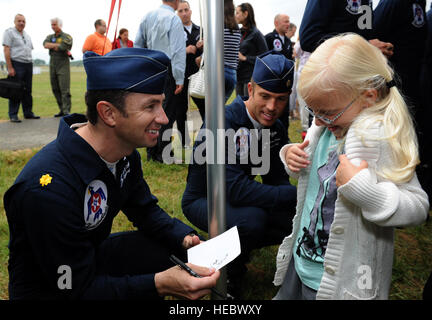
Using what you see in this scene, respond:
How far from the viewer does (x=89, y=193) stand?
4.42 ft

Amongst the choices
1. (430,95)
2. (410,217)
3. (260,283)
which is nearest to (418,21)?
(430,95)

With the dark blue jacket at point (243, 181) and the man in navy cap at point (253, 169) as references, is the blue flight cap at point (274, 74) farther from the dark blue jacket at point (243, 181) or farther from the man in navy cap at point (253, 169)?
the dark blue jacket at point (243, 181)

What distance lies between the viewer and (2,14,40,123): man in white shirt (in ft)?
20.6

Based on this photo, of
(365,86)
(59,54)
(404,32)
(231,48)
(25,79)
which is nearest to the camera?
(365,86)

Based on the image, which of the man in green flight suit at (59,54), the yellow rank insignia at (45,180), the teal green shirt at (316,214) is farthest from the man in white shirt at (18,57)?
the teal green shirt at (316,214)

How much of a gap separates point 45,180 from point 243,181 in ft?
3.35

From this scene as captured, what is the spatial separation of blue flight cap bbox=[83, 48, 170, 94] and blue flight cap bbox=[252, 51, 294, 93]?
2.44 ft

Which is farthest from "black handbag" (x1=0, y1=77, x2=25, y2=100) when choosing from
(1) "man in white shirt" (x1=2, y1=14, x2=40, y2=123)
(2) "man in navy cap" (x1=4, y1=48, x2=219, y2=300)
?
(2) "man in navy cap" (x1=4, y1=48, x2=219, y2=300)

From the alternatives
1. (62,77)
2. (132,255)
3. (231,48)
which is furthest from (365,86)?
(62,77)

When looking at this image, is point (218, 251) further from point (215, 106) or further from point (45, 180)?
point (45, 180)

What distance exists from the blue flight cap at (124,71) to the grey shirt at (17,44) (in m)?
6.02

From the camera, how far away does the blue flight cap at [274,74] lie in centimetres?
193

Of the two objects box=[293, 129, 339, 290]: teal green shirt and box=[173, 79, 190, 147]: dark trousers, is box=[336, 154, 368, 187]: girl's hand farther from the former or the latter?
box=[173, 79, 190, 147]: dark trousers
